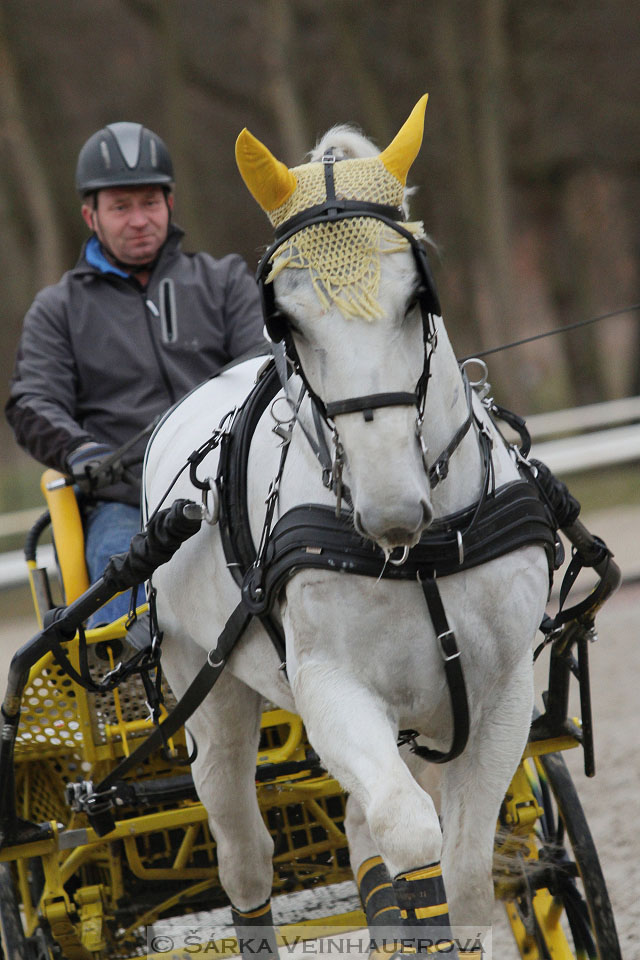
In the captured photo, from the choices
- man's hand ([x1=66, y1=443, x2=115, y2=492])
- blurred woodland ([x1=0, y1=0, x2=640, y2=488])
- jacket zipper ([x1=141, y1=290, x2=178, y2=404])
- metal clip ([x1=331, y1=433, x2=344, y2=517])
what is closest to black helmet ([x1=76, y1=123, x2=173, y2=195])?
jacket zipper ([x1=141, y1=290, x2=178, y2=404])

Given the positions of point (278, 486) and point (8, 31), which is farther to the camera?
point (8, 31)

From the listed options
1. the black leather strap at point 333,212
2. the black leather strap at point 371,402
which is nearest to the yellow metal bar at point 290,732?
the black leather strap at point 371,402

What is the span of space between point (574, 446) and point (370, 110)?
4837mm

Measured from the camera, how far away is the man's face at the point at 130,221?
3.94 metres

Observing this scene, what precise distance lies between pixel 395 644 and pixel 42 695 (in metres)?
1.22

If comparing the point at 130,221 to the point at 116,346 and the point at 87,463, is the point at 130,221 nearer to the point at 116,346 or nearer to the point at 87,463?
the point at 116,346

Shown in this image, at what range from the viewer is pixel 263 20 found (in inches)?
519

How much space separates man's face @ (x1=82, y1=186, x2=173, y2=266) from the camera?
3.94 meters

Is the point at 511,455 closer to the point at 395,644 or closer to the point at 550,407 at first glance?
the point at 395,644

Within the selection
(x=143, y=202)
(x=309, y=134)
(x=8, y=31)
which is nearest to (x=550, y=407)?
(x=309, y=134)

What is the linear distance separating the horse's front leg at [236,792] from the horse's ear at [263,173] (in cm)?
122

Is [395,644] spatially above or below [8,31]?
below

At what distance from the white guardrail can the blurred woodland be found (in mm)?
803


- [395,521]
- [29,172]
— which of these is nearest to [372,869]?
[395,521]
